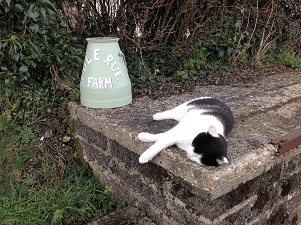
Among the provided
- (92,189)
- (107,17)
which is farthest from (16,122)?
(107,17)

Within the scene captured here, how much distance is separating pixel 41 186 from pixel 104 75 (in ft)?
3.87

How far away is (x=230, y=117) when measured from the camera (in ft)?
5.65

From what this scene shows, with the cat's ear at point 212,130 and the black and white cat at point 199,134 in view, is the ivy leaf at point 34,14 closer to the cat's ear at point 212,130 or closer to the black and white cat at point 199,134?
the black and white cat at point 199,134

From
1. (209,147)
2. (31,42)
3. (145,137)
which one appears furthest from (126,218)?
(31,42)

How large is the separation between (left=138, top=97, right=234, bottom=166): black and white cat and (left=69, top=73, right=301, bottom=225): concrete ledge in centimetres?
6

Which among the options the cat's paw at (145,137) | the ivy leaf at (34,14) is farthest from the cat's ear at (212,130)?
the ivy leaf at (34,14)

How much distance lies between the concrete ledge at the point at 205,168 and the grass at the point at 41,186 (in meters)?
0.18

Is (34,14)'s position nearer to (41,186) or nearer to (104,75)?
(104,75)

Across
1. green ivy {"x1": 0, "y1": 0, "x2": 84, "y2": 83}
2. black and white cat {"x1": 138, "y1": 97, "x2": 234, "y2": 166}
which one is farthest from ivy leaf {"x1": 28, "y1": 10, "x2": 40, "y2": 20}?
black and white cat {"x1": 138, "y1": 97, "x2": 234, "y2": 166}

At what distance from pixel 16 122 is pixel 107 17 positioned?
66.6 inches

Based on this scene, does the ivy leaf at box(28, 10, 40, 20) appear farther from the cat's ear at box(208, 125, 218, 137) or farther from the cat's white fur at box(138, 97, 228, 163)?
the cat's ear at box(208, 125, 218, 137)

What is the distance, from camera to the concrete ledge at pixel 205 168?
144 centimetres

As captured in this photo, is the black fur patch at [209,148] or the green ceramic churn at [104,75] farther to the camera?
the green ceramic churn at [104,75]

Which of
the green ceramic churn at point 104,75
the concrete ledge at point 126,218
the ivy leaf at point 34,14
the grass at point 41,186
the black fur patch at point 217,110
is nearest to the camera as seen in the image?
the black fur patch at point 217,110
